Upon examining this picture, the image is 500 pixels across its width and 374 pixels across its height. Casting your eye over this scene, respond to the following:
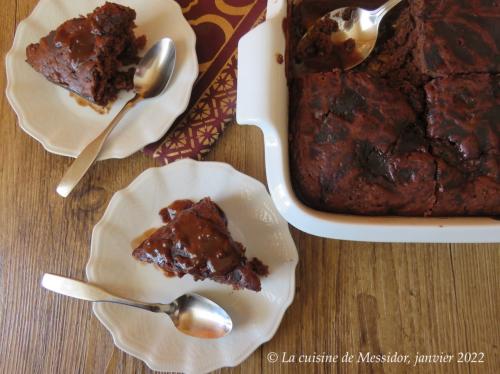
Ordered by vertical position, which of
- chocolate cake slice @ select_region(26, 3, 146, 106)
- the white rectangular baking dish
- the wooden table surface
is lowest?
the wooden table surface

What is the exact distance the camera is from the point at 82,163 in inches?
54.6

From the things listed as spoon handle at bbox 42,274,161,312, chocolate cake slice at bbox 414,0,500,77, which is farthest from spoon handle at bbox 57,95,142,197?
chocolate cake slice at bbox 414,0,500,77

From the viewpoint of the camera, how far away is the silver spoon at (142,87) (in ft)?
4.54

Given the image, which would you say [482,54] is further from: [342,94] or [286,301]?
[286,301]

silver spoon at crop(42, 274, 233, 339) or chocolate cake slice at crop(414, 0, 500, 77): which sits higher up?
chocolate cake slice at crop(414, 0, 500, 77)

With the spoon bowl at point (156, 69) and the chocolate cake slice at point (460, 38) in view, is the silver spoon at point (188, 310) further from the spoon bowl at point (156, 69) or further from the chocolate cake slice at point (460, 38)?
the chocolate cake slice at point (460, 38)

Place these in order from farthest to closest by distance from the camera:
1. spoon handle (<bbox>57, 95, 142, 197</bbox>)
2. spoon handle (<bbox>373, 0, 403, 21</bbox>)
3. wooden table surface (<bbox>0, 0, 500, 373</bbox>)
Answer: spoon handle (<bbox>57, 95, 142, 197</bbox>) → wooden table surface (<bbox>0, 0, 500, 373</bbox>) → spoon handle (<bbox>373, 0, 403, 21</bbox>)

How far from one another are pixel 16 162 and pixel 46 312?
0.54 metres

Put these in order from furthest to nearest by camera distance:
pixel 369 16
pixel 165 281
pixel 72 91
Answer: pixel 72 91, pixel 165 281, pixel 369 16

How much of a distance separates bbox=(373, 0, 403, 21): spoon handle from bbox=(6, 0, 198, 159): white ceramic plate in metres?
0.58

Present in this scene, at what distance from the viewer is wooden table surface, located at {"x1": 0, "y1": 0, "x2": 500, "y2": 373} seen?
1.28 metres

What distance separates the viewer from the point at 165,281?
4.45 ft

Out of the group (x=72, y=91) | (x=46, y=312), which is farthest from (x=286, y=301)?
(x=72, y=91)

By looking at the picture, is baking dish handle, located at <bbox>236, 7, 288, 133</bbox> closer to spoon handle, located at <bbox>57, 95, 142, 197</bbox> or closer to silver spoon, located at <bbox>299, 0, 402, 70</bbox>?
silver spoon, located at <bbox>299, 0, 402, 70</bbox>
